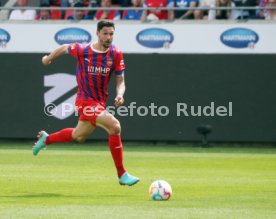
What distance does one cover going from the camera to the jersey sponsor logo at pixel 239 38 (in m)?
20.6

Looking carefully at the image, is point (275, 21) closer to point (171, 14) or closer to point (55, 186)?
point (171, 14)

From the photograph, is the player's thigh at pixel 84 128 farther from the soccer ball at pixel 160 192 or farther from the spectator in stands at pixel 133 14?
the spectator in stands at pixel 133 14

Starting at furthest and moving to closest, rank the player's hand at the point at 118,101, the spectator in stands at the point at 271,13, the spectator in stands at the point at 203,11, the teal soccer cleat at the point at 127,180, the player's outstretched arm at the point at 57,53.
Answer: the spectator in stands at the point at 203,11 < the spectator in stands at the point at 271,13 < the player's outstretched arm at the point at 57,53 < the teal soccer cleat at the point at 127,180 < the player's hand at the point at 118,101

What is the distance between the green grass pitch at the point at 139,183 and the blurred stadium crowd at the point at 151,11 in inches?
124

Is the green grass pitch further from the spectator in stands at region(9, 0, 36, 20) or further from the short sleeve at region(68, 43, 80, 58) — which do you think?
the spectator in stands at region(9, 0, 36, 20)

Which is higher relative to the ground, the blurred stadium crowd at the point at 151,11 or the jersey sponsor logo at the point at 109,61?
A: the jersey sponsor logo at the point at 109,61

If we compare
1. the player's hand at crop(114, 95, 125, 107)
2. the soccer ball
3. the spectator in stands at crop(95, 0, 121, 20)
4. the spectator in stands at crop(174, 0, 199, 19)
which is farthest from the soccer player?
the spectator in stands at crop(95, 0, 121, 20)

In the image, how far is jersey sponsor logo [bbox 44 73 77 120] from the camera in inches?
841

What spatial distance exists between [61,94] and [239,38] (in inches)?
172

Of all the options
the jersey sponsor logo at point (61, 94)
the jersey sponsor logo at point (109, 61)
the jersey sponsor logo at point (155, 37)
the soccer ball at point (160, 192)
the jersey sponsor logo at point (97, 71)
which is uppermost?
the jersey sponsor logo at point (109, 61)

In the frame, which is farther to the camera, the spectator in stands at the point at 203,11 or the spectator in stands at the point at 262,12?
the spectator in stands at the point at 203,11

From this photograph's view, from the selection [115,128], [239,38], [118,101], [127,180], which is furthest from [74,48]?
[239,38]

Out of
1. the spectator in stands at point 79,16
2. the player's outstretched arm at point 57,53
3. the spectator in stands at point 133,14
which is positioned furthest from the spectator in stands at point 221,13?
the player's outstretched arm at point 57,53

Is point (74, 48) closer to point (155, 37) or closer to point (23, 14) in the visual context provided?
point (155, 37)
